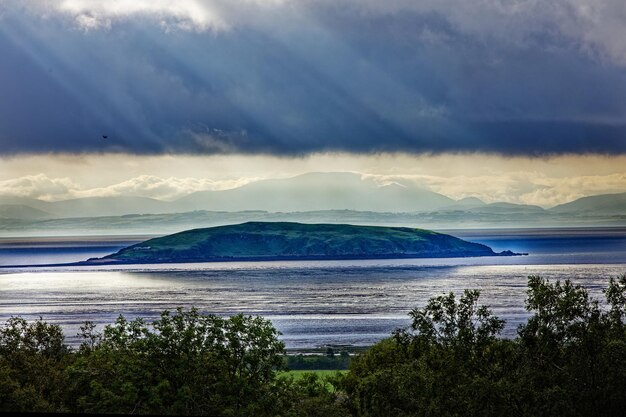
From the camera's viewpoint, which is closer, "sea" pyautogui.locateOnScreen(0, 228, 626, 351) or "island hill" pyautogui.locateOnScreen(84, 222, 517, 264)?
"sea" pyautogui.locateOnScreen(0, 228, 626, 351)

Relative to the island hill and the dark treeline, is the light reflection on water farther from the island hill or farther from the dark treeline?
the dark treeline

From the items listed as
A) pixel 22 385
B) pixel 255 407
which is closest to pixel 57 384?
pixel 22 385

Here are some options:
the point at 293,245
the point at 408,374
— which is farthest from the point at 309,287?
the point at 408,374

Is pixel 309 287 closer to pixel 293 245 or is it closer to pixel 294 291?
pixel 294 291

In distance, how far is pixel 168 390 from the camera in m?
16.0

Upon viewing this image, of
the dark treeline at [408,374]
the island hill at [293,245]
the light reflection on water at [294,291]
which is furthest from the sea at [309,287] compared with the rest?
the dark treeline at [408,374]

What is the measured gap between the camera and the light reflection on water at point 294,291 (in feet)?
150

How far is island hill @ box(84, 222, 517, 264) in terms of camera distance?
100 metres

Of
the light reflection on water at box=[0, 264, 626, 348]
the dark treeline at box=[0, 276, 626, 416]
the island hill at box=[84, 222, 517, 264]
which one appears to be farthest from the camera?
the island hill at box=[84, 222, 517, 264]

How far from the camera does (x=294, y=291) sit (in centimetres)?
6284

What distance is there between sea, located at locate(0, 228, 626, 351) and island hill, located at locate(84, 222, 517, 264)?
515 cm

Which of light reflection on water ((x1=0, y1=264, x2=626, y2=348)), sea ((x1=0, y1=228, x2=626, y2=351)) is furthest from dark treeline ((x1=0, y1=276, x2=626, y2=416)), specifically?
light reflection on water ((x1=0, y1=264, x2=626, y2=348))

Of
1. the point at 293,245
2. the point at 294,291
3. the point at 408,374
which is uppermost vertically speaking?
the point at 293,245

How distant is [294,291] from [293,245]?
44.5 metres
